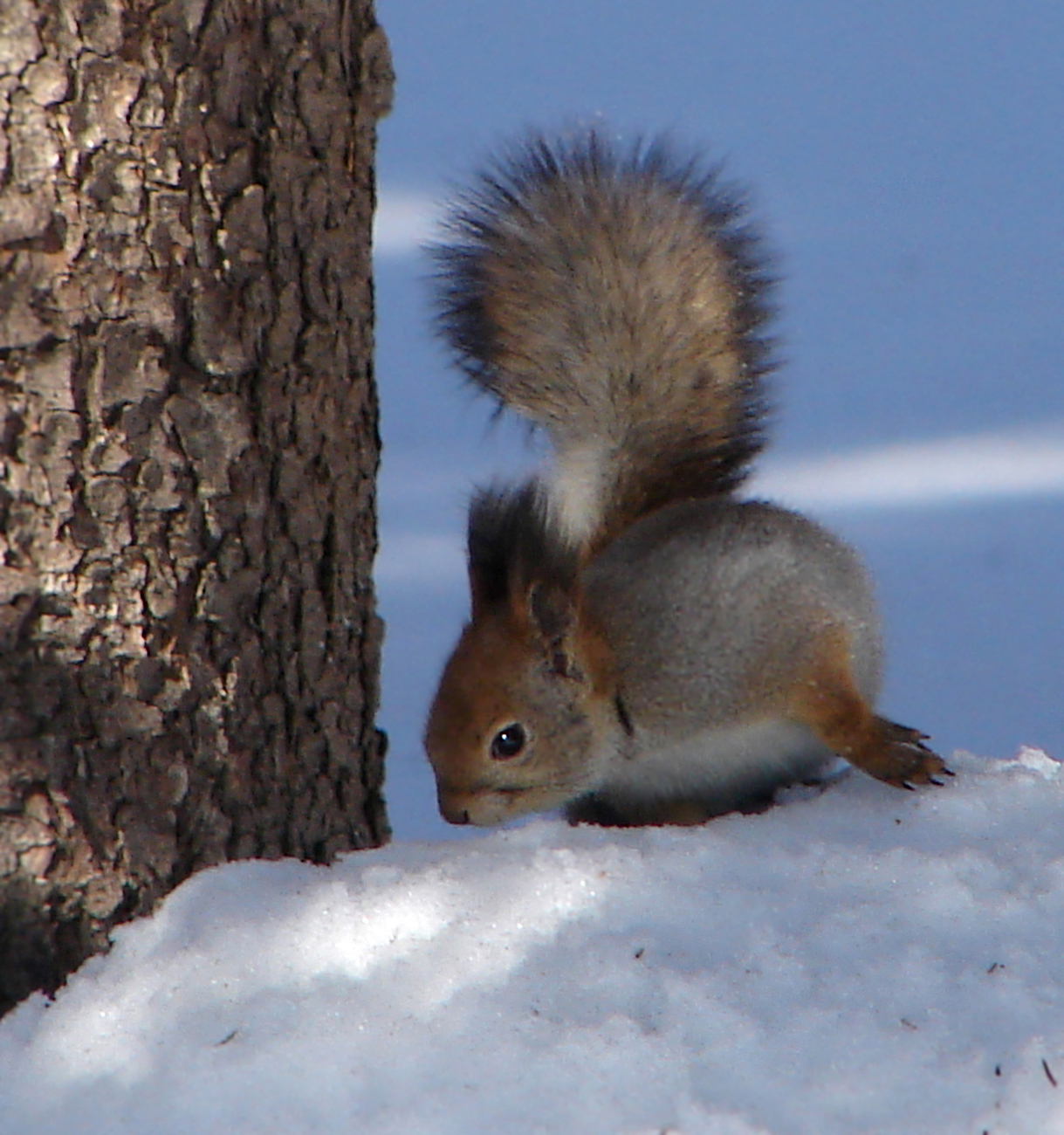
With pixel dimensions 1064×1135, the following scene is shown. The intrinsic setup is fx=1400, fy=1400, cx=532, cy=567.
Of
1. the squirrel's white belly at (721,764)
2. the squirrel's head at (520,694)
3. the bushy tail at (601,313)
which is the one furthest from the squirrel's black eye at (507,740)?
the bushy tail at (601,313)

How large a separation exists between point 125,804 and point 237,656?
0.48 feet

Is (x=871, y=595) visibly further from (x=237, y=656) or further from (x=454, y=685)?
(x=237, y=656)

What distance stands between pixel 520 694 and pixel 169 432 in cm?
46

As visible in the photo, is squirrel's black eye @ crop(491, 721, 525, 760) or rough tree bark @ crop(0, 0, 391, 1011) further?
squirrel's black eye @ crop(491, 721, 525, 760)

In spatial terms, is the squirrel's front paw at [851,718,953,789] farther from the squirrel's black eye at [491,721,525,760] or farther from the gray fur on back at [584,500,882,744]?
the squirrel's black eye at [491,721,525,760]

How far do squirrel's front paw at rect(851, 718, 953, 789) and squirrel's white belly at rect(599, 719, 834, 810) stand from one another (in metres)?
0.07

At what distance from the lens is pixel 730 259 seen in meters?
1.50

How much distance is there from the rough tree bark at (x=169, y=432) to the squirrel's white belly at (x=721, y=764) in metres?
0.34

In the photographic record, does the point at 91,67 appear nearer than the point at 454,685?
Yes

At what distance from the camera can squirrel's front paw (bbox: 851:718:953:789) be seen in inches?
51.7

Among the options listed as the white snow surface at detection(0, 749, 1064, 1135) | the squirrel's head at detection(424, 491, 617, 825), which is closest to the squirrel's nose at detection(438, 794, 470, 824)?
the squirrel's head at detection(424, 491, 617, 825)

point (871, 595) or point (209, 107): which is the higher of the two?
point (209, 107)

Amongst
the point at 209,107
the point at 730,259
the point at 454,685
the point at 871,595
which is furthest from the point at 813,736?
the point at 209,107

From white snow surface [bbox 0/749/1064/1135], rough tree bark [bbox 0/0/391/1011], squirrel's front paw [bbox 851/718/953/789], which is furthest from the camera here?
squirrel's front paw [bbox 851/718/953/789]
